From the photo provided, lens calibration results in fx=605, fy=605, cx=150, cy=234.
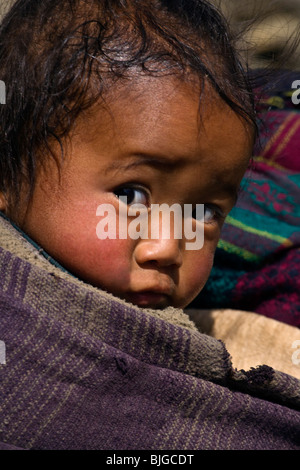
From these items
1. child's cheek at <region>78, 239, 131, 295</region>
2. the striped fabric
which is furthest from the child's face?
the striped fabric

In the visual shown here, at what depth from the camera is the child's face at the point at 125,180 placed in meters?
1.33

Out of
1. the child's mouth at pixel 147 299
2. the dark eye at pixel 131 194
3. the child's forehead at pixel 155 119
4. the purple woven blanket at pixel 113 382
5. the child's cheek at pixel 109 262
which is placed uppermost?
Answer: the child's forehead at pixel 155 119

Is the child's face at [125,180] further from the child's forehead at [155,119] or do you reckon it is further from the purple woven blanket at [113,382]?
the purple woven blanket at [113,382]

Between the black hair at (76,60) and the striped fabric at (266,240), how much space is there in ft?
1.97

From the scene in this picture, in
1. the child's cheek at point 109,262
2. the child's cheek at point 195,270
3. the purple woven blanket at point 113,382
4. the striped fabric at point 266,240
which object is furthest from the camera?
the striped fabric at point 266,240

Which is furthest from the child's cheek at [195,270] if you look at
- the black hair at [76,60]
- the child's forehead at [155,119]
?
the black hair at [76,60]

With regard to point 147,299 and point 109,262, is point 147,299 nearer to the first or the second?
point 147,299

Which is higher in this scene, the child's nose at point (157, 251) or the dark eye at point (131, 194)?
the dark eye at point (131, 194)

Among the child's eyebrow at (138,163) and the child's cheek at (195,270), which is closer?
the child's eyebrow at (138,163)

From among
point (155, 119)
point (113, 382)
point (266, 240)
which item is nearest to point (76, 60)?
point (155, 119)

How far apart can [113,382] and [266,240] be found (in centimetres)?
110

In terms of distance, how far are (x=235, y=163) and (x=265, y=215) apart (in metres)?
0.64

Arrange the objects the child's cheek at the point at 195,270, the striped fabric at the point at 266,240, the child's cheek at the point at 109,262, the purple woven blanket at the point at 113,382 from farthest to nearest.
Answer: the striped fabric at the point at 266,240
the child's cheek at the point at 195,270
the child's cheek at the point at 109,262
the purple woven blanket at the point at 113,382
